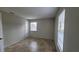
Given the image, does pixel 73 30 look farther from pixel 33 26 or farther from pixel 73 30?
pixel 33 26

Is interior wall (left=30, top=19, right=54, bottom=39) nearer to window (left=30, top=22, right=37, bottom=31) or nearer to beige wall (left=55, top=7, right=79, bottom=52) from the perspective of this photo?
window (left=30, top=22, right=37, bottom=31)

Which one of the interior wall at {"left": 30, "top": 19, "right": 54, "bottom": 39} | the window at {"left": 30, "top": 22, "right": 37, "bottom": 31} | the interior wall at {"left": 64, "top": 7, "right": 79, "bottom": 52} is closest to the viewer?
the interior wall at {"left": 64, "top": 7, "right": 79, "bottom": 52}

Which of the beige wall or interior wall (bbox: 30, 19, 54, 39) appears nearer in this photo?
the beige wall

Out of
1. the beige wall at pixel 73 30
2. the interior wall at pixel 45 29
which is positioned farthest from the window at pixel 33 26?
the beige wall at pixel 73 30

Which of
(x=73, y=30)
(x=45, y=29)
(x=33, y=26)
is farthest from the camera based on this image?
(x=33, y=26)

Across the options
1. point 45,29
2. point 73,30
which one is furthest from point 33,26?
point 73,30

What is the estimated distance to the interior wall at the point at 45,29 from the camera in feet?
22.4

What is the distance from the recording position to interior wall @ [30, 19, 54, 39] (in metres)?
6.84

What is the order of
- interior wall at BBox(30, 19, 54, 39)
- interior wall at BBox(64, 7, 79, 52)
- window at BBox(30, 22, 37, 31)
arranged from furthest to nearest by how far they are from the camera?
1. window at BBox(30, 22, 37, 31)
2. interior wall at BBox(30, 19, 54, 39)
3. interior wall at BBox(64, 7, 79, 52)

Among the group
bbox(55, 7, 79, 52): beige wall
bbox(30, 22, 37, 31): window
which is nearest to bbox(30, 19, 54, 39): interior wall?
bbox(30, 22, 37, 31): window

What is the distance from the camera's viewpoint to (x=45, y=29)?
7.08 metres
